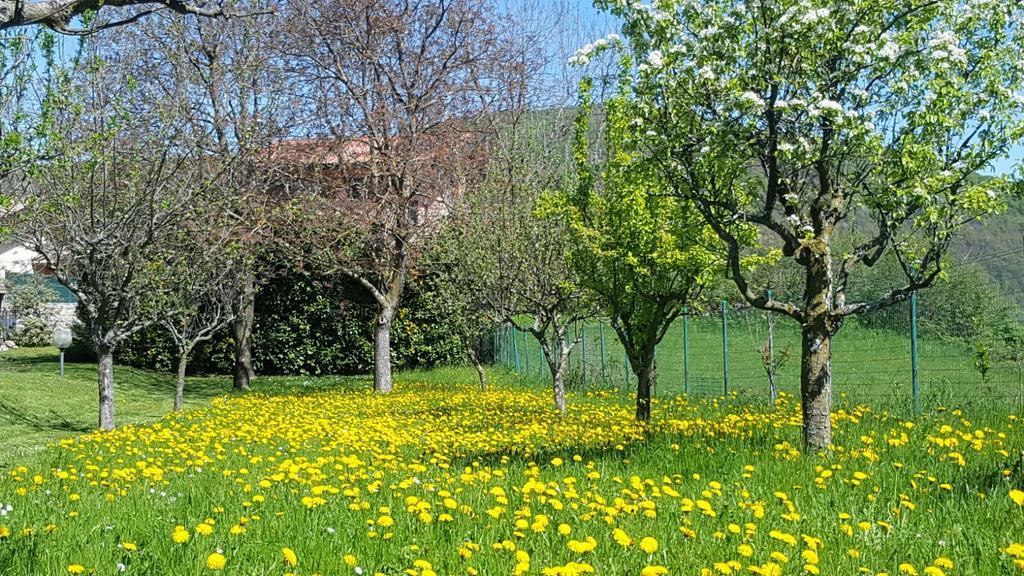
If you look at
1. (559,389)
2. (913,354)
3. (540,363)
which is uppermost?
(913,354)

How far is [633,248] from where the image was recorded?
1009 cm

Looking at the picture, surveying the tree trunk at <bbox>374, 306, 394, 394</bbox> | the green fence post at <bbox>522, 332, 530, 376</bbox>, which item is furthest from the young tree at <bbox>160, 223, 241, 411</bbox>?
the green fence post at <bbox>522, 332, 530, 376</bbox>

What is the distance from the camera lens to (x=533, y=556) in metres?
3.99

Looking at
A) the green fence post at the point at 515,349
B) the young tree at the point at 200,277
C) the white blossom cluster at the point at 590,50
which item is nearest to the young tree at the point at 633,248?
the white blossom cluster at the point at 590,50

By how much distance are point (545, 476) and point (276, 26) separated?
51.1ft

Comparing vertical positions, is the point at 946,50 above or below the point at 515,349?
above

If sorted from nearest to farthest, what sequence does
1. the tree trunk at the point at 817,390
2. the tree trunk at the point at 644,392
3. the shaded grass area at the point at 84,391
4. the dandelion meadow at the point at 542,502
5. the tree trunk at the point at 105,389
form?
the dandelion meadow at the point at 542,502 < the tree trunk at the point at 817,390 < the tree trunk at the point at 644,392 < the tree trunk at the point at 105,389 < the shaded grass area at the point at 84,391

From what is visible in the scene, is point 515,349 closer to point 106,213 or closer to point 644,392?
point 644,392

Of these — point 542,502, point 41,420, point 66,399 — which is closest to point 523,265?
point 542,502

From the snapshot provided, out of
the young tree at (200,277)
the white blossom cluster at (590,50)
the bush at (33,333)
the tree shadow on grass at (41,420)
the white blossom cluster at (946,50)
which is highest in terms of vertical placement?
the white blossom cluster at (590,50)

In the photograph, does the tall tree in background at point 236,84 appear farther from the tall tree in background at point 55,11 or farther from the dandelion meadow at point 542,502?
the tall tree in background at point 55,11

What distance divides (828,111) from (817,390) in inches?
95.3

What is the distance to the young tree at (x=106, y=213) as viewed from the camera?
10656mm

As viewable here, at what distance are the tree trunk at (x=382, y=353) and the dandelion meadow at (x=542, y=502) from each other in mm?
9167
